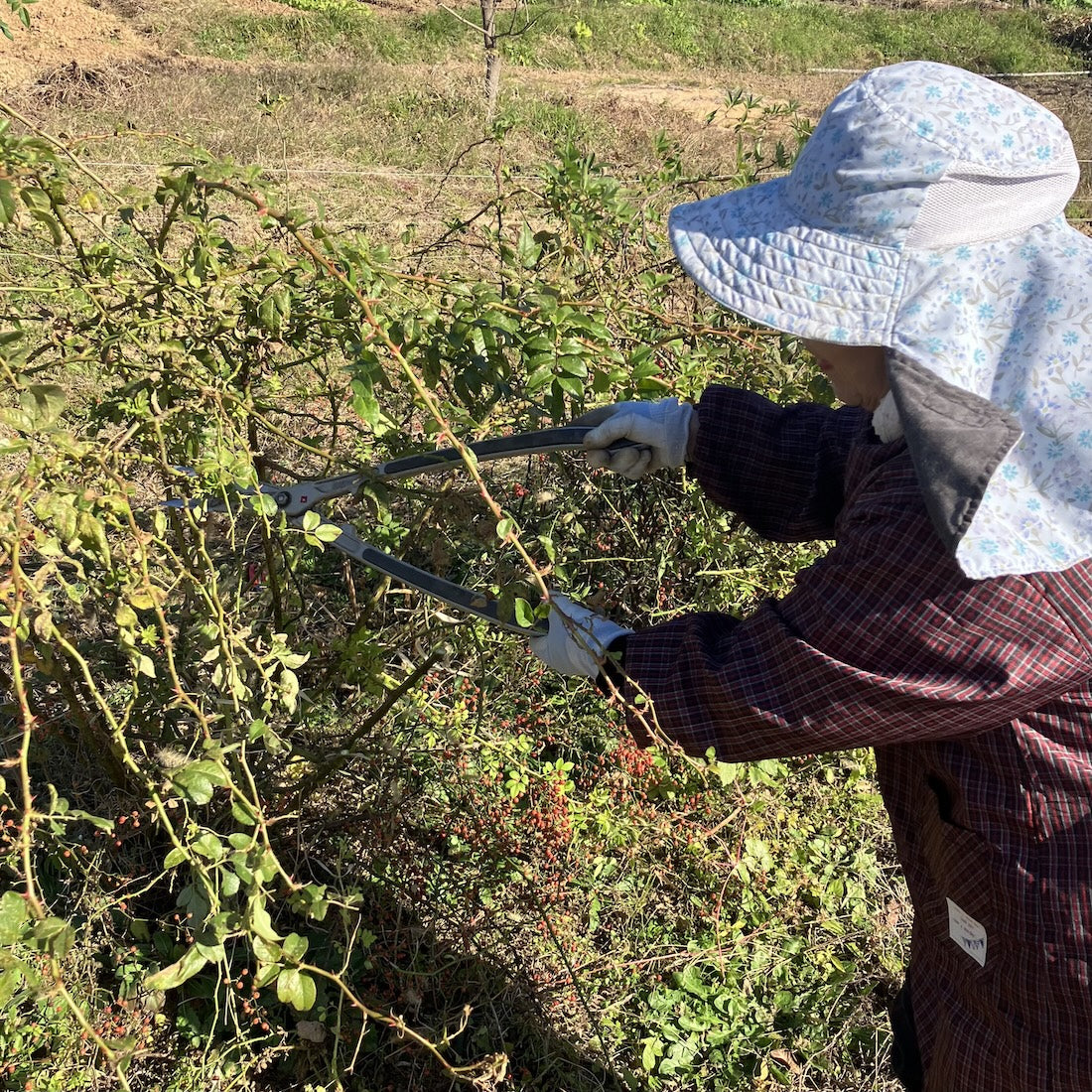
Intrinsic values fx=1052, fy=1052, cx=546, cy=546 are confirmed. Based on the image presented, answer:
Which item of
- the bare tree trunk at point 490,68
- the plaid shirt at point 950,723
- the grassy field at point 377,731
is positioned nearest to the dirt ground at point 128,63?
the bare tree trunk at point 490,68

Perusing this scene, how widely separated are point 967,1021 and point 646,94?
1365cm

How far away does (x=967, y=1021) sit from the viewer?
1.43 metres

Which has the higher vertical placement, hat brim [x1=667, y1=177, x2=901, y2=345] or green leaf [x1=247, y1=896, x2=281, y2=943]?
hat brim [x1=667, y1=177, x2=901, y2=345]

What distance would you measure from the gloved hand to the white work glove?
32cm

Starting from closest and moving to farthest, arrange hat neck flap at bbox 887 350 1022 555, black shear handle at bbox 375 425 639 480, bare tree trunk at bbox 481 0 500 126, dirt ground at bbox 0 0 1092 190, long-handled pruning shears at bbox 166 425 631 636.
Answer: hat neck flap at bbox 887 350 1022 555
long-handled pruning shears at bbox 166 425 631 636
black shear handle at bbox 375 425 639 480
bare tree trunk at bbox 481 0 500 126
dirt ground at bbox 0 0 1092 190

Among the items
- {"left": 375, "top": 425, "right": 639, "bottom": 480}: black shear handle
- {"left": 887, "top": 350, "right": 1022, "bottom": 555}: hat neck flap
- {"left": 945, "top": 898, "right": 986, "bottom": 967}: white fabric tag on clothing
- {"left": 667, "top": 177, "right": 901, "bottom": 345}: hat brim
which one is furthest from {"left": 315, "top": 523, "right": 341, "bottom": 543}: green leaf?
{"left": 945, "top": 898, "right": 986, "bottom": 967}: white fabric tag on clothing

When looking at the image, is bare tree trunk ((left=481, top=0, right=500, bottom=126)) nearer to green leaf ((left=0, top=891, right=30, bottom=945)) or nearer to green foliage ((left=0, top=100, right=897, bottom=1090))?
green foliage ((left=0, top=100, right=897, bottom=1090))

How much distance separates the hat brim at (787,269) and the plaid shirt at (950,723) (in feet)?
0.59

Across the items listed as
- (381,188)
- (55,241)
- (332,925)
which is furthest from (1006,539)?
(381,188)

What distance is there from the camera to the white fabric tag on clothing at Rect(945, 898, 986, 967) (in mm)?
1351

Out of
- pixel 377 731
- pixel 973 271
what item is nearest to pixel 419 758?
pixel 377 731

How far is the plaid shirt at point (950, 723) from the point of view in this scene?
3.59 ft

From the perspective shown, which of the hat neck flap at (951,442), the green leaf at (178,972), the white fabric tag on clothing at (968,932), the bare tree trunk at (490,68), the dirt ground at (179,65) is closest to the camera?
the hat neck flap at (951,442)

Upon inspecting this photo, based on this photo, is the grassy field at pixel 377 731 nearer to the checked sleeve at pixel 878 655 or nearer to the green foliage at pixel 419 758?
the green foliage at pixel 419 758
